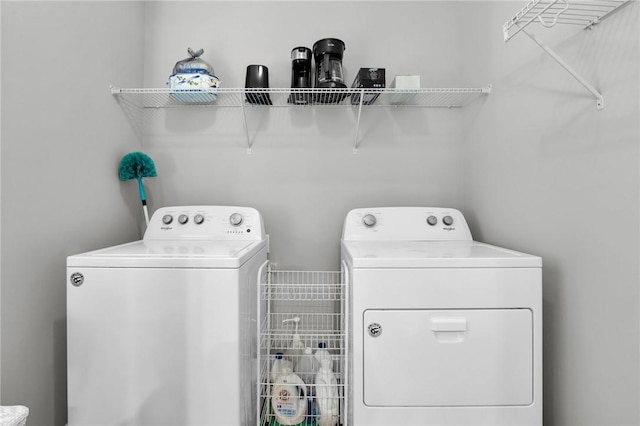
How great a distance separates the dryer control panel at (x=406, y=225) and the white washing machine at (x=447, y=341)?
619 mm

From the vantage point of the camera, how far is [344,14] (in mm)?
2047

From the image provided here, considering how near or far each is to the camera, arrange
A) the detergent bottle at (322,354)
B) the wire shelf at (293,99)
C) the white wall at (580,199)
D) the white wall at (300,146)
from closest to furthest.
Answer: the white wall at (580,199)
the detergent bottle at (322,354)
the wire shelf at (293,99)
the white wall at (300,146)

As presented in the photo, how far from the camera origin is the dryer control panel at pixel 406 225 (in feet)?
5.87

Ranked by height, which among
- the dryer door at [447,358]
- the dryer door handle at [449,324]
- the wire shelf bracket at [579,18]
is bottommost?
the dryer door at [447,358]

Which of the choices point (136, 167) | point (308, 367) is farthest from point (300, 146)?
point (308, 367)

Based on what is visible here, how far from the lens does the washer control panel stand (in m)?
1.77

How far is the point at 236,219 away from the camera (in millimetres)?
1774

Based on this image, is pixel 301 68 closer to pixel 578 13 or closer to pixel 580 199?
pixel 578 13

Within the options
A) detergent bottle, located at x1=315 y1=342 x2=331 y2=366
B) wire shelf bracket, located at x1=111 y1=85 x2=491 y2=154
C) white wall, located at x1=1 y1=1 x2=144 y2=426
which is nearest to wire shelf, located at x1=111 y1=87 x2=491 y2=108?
wire shelf bracket, located at x1=111 y1=85 x2=491 y2=154

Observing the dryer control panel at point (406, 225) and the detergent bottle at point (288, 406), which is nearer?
the detergent bottle at point (288, 406)

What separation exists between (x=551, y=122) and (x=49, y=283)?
1.97m

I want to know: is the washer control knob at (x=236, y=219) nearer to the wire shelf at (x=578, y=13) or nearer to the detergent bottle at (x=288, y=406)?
the detergent bottle at (x=288, y=406)

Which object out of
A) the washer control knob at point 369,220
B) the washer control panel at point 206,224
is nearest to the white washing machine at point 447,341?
the washer control knob at point 369,220

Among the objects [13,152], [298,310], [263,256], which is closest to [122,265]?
[13,152]
